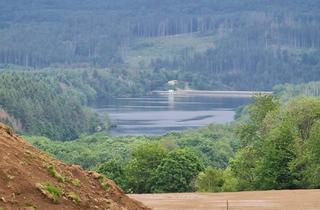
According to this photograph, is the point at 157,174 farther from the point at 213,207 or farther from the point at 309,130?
the point at 213,207

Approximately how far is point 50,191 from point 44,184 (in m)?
0.18

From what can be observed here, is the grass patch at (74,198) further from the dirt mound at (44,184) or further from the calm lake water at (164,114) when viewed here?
the calm lake water at (164,114)

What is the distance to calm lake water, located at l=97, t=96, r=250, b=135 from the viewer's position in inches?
4664

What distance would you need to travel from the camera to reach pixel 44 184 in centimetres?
1362

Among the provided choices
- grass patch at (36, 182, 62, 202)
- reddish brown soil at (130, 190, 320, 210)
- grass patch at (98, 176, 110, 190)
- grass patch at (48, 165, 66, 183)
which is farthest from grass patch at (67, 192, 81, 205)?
reddish brown soil at (130, 190, 320, 210)

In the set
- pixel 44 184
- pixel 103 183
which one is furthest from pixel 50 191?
pixel 103 183

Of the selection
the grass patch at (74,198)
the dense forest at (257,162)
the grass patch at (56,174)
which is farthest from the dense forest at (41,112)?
the grass patch at (74,198)

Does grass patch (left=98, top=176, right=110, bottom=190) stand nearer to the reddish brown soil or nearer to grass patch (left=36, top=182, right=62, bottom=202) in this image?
grass patch (left=36, top=182, right=62, bottom=202)

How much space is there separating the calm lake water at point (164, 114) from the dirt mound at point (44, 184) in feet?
296

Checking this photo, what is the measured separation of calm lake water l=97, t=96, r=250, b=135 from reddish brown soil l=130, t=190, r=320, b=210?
260ft

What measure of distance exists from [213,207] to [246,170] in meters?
12.5

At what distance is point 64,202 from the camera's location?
13508 millimetres

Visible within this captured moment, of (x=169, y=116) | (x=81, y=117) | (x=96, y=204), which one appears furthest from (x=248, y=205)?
(x=169, y=116)

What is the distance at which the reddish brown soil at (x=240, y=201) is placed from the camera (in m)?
23.1
